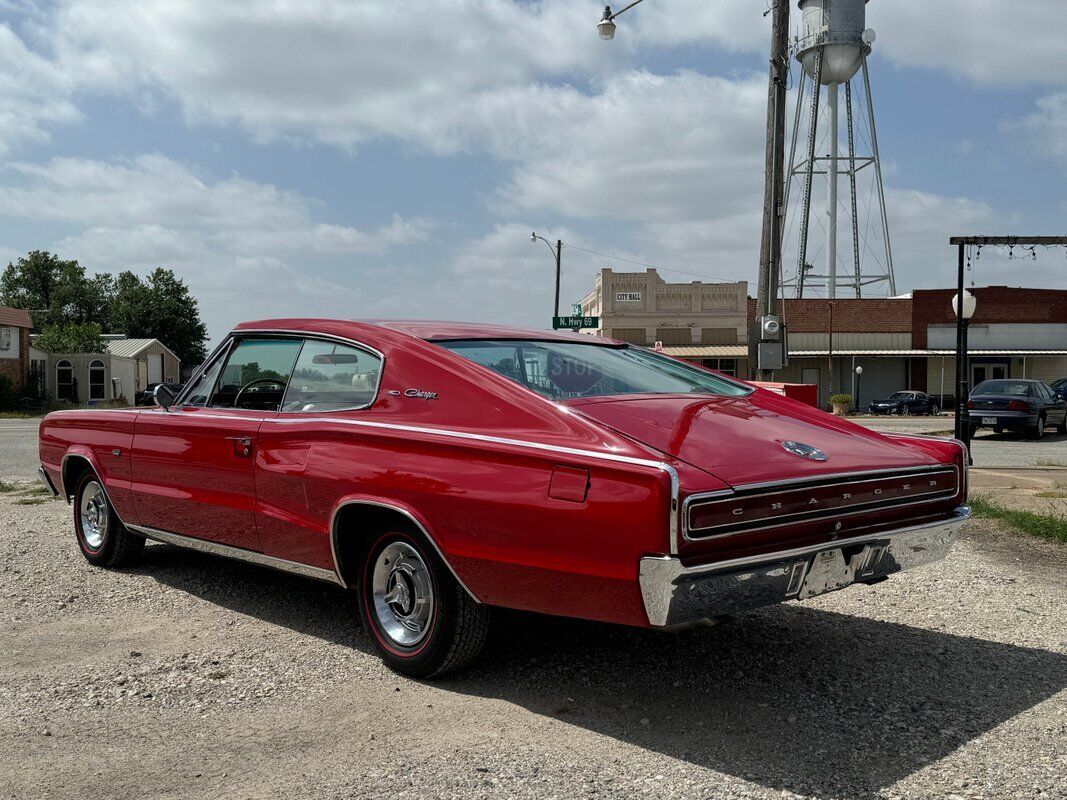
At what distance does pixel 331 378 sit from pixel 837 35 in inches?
2119

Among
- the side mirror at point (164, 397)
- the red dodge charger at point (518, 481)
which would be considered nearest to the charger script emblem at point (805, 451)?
the red dodge charger at point (518, 481)

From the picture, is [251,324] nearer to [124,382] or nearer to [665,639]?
[665,639]

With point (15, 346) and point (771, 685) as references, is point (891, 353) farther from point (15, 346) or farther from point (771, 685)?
point (771, 685)

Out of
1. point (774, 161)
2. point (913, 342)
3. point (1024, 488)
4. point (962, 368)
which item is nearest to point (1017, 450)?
point (962, 368)

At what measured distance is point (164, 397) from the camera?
5.59m

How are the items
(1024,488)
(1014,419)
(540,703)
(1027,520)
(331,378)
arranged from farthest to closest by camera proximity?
(1014,419) < (1024,488) < (1027,520) < (331,378) < (540,703)

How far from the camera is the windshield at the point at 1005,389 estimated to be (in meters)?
21.1

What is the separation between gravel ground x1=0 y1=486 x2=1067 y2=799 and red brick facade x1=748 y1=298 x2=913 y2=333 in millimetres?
47296

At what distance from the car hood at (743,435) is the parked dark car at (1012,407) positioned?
1717 centimetres

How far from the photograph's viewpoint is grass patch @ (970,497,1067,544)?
7.44 meters

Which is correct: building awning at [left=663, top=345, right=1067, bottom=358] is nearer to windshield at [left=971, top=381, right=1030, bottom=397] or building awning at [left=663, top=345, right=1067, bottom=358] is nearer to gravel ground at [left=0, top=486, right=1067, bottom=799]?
windshield at [left=971, top=381, right=1030, bottom=397]

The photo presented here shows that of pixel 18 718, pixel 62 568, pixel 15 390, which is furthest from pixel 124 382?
pixel 18 718

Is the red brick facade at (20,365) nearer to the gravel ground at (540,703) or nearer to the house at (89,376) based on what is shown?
the house at (89,376)

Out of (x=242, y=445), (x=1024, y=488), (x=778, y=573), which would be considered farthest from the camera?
(x=1024, y=488)
